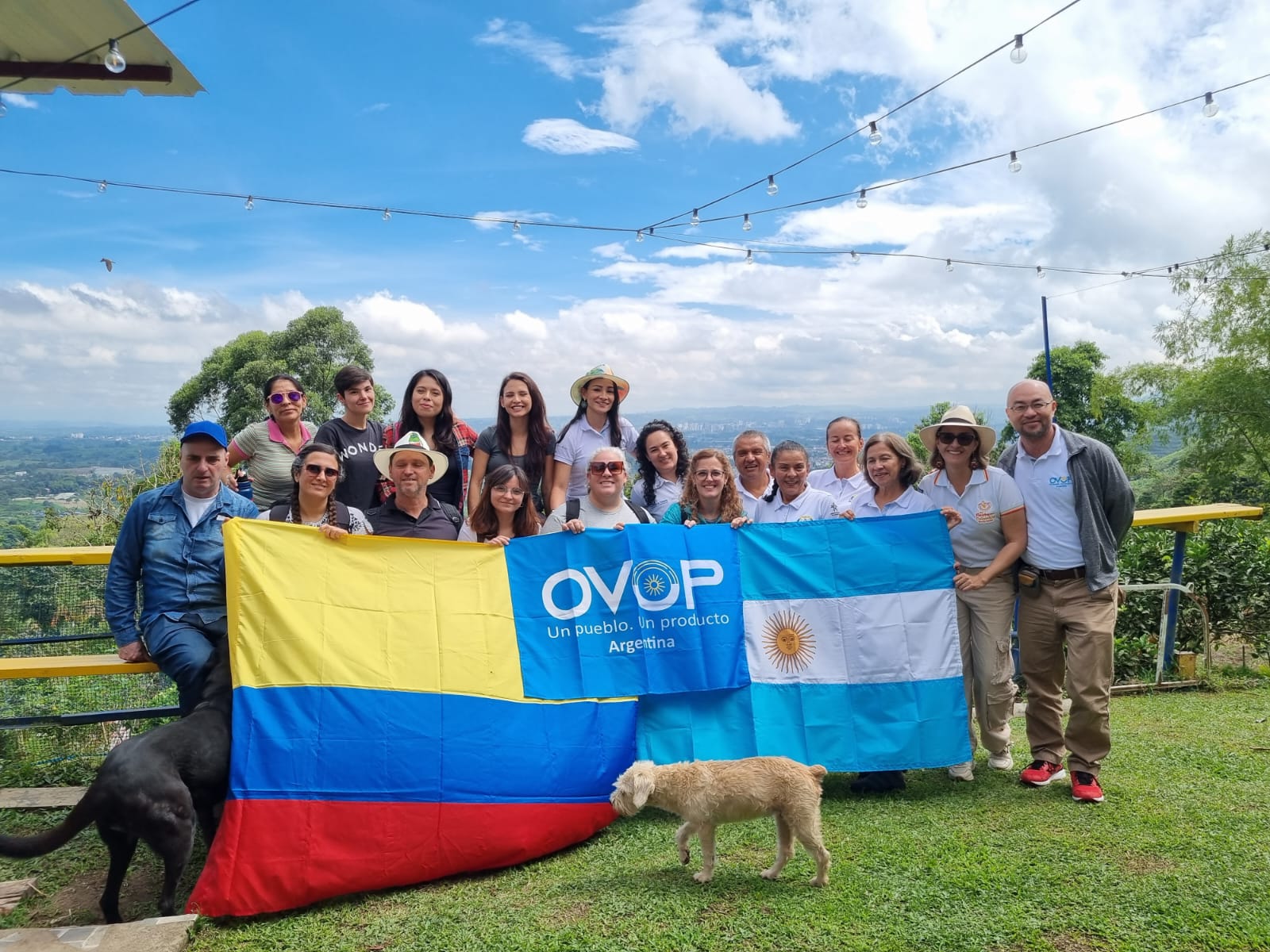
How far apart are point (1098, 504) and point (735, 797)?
110 inches

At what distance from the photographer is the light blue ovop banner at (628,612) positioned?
15.5 ft

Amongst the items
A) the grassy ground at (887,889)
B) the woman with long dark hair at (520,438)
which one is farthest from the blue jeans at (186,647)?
the woman with long dark hair at (520,438)

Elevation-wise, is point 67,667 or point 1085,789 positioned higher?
point 67,667

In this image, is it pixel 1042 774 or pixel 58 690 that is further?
pixel 58 690

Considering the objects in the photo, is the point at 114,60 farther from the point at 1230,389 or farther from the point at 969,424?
the point at 1230,389

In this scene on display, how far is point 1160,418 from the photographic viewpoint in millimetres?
36594

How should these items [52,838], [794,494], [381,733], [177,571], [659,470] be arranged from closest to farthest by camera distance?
[52,838] → [381,733] → [177,571] → [794,494] → [659,470]

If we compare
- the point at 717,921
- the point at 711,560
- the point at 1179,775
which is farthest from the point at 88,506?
the point at 1179,775

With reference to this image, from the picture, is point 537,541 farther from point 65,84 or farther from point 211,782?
point 65,84

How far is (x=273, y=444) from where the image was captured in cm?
552

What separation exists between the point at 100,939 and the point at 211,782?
70 centimetres

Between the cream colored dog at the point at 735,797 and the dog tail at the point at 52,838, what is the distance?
225 centimetres

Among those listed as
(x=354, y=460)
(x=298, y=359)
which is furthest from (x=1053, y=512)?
(x=298, y=359)

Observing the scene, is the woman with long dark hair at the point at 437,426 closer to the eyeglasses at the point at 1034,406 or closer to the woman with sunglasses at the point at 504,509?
the woman with sunglasses at the point at 504,509
